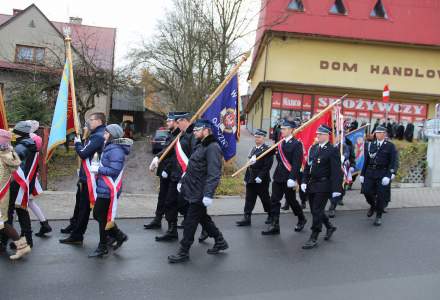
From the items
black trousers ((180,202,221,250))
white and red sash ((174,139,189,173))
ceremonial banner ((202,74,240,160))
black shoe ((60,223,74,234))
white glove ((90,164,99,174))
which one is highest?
ceremonial banner ((202,74,240,160))

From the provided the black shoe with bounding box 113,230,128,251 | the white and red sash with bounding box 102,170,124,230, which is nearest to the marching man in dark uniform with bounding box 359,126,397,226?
the black shoe with bounding box 113,230,128,251

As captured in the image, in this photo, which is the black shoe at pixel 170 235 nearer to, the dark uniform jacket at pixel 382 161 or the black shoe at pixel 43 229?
the black shoe at pixel 43 229

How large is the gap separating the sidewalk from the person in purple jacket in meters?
2.48

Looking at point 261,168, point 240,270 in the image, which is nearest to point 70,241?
point 240,270

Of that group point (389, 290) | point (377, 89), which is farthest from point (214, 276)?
point (377, 89)

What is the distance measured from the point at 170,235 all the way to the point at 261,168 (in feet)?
6.89

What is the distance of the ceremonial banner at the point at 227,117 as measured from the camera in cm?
764

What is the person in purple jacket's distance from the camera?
6.04 m

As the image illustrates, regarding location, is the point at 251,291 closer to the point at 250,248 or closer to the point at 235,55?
the point at 250,248

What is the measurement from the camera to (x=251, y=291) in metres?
5.15

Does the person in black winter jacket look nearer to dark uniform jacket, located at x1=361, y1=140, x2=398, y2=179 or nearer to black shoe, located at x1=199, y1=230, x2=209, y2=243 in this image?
black shoe, located at x1=199, y1=230, x2=209, y2=243

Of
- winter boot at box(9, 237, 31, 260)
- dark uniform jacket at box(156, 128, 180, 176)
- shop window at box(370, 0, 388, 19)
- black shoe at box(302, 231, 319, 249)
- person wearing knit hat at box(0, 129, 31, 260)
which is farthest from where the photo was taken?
shop window at box(370, 0, 388, 19)

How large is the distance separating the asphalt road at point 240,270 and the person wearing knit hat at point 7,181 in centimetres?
18

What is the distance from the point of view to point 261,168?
8.32m
